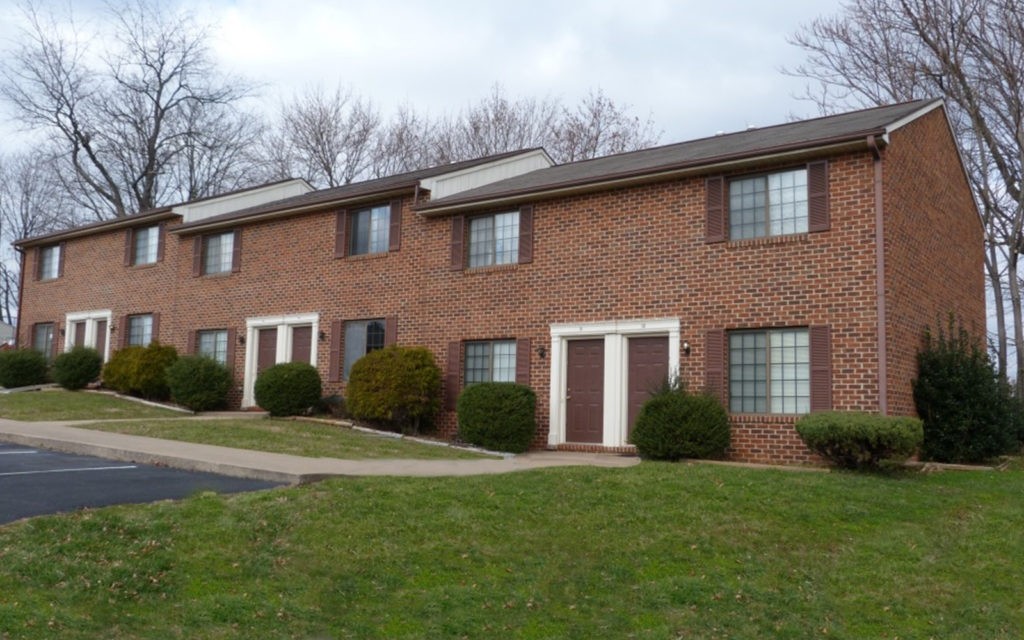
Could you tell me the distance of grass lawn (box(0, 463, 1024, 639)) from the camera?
609 cm

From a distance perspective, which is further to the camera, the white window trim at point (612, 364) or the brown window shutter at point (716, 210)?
the white window trim at point (612, 364)

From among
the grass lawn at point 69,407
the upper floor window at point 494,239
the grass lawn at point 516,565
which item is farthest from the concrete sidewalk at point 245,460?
the upper floor window at point 494,239

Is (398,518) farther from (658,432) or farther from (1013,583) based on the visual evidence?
(658,432)

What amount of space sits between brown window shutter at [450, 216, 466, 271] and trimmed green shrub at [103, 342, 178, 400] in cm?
867

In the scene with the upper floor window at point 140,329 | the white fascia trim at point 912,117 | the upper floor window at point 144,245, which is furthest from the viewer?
the upper floor window at point 144,245

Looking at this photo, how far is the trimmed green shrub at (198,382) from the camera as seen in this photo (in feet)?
68.8

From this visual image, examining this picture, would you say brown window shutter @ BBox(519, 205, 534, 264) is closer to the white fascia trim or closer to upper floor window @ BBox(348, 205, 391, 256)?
upper floor window @ BBox(348, 205, 391, 256)

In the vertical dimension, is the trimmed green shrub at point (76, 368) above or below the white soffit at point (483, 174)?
below

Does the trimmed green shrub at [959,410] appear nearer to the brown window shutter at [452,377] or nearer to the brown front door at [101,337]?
the brown window shutter at [452,377]

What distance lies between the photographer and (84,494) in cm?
905

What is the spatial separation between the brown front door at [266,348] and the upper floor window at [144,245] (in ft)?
16.7

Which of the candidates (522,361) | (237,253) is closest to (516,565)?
(522,361)

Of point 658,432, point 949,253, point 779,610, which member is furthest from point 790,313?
point 779,610

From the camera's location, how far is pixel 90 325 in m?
25.9
